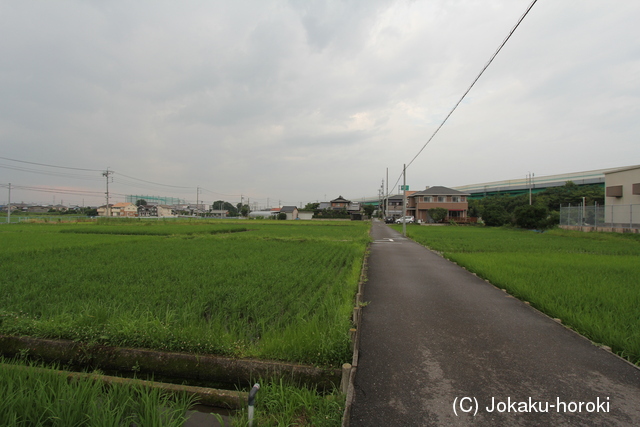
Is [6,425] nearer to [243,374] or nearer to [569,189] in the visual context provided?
[243,374]

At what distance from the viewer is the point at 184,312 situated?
427 cm

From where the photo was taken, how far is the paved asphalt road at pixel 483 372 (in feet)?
7.50

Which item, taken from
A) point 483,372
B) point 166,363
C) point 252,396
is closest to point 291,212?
point 166,363

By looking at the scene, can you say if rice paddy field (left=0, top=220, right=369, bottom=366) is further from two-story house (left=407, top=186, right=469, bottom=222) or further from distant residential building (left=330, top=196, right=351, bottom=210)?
distant residential building (left=330, top=196, right=351, bottom=210)

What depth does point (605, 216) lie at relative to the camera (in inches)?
853

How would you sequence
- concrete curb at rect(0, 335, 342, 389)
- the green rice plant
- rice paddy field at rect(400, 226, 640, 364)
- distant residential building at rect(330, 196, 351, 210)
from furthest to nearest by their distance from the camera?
distant residential building at rect(330, 196, 351, 210)
rice paddy field at rect(400, 226, 640, 364)
concrete curb at rect(0, 335, 342, 389)
the green rice plant

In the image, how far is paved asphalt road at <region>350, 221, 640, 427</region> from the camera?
2.29m

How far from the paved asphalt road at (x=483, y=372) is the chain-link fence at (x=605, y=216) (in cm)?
2340

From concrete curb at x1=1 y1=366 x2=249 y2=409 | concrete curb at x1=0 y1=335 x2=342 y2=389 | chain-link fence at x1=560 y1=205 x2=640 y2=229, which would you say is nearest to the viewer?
concrete curb at x1=1 y1=366 x2=249 y2=409

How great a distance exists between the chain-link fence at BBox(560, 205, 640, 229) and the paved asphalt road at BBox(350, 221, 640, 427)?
23.4 meters

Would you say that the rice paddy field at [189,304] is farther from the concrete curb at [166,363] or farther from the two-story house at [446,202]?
the two-story house at [446,202]

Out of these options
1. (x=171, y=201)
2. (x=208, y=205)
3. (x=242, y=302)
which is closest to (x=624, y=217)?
(x=242, y=302)

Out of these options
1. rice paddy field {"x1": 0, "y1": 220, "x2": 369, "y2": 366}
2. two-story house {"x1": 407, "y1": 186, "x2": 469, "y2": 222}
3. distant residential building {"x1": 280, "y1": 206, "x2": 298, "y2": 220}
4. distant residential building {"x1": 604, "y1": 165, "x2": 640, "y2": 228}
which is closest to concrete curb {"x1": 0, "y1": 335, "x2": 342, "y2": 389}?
rice paddy field {"x1": 0, "y1": 220, "x2": 369, "y2": 366}

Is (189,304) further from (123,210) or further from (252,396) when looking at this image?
(123,210)
